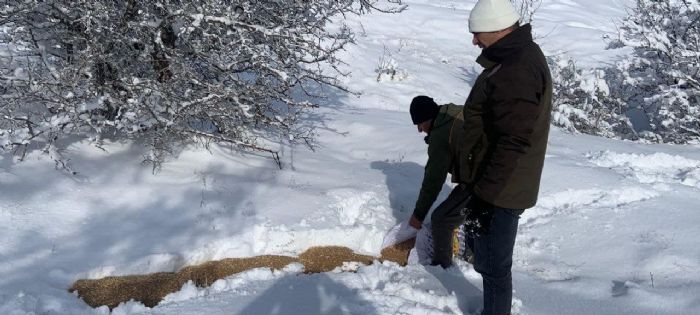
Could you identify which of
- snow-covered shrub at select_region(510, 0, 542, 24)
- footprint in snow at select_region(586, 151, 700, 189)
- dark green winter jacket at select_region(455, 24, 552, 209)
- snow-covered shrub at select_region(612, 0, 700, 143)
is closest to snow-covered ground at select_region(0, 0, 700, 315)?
footprint in snow at select_region(586, 151, 700, 189)

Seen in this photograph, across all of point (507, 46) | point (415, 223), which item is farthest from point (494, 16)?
point (415, 223)

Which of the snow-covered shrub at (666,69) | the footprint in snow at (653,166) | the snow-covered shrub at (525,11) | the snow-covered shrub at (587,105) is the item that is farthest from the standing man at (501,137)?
the snow-covered shrub at (525,11)

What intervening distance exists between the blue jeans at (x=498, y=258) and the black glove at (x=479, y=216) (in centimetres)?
3

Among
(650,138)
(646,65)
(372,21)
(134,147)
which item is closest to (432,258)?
(134,147)

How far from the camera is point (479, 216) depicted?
3068mm

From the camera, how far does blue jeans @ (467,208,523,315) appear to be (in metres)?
2.96

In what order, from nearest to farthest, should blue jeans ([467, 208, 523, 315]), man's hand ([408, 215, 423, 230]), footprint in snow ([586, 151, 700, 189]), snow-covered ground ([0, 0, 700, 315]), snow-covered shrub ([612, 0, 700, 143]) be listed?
1. blue jeans ([467, 208, 523, 315])
2. snow-covered ground ([0, 0, 700, 315])
3. man's hand ([408, 215, 423, 230])
4. footprint in snow ([586, 151, 700, 189])
5. snow-covered shrub ([612, 0, 700, 143])

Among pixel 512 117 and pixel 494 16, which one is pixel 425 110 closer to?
pixel 494 16

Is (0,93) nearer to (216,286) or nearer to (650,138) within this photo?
(216,286)

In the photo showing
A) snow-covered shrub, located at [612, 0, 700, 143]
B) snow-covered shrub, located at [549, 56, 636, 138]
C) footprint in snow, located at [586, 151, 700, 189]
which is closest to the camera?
footprint in snow, located at [586, 151, 700, 189]

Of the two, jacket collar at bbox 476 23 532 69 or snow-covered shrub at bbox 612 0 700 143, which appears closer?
jacket collar at bbox 476 23 532 69

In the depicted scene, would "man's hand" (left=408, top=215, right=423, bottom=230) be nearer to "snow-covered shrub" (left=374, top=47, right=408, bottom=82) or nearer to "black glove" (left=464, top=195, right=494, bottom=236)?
"black glove" (left=464, top=195, right=494, bottom=236)

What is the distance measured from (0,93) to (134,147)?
1118 millimetres

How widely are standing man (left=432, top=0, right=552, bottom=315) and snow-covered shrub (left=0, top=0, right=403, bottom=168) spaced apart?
91.4 inches
